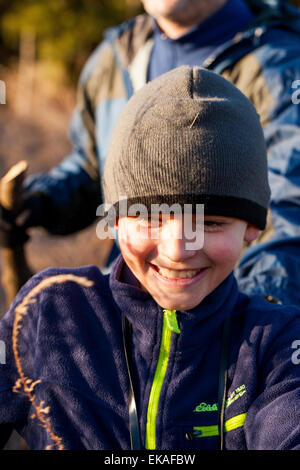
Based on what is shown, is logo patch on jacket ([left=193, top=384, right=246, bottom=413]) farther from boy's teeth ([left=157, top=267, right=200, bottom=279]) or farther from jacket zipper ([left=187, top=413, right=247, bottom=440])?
boy's teeth ([left=157, top=267, right=200, bottom=279])

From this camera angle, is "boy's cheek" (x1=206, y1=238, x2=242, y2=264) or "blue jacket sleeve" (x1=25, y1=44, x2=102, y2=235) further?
"blue jacket sleeve" (x1=25, y1=44, x2=102, y2=235)

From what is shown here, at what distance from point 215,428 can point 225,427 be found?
0.08 feet

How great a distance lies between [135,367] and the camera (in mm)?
1342

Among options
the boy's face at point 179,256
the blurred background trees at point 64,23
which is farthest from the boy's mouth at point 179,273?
the blurred background trees at point 64,23

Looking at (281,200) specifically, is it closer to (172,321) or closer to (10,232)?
(172,321)

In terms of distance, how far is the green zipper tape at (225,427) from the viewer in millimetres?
1293

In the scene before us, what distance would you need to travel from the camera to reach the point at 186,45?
2.34 meters

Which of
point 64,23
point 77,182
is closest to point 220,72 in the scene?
point 77,182

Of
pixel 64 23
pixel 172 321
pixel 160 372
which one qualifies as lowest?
pixel 64 23

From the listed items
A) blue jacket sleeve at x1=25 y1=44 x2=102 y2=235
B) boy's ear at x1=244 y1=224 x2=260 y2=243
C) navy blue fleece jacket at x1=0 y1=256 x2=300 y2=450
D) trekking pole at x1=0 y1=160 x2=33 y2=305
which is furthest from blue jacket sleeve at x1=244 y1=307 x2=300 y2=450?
blue jacket sleeve at x1=25 y1=44 x2=102 y2=235

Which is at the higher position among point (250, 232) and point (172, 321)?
point (250, 232)

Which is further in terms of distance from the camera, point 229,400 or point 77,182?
point 77,182

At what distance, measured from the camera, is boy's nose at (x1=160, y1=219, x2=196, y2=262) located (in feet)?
3.84

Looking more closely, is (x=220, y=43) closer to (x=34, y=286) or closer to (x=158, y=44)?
(x=158, y=44)
